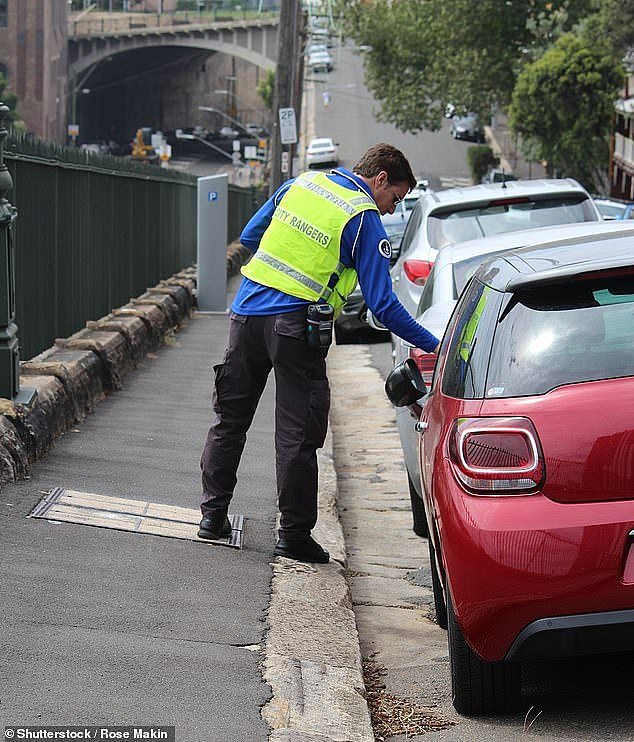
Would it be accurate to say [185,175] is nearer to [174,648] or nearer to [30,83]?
[174,648]

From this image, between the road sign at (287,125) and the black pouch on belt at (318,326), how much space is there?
20.4 metres

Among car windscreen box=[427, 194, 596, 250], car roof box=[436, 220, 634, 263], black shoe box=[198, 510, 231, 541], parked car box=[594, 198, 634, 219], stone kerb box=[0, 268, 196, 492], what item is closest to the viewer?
black shoe box=[198, 510, 231, 541]

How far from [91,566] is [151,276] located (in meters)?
11.8

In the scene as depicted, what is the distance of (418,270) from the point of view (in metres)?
12.0

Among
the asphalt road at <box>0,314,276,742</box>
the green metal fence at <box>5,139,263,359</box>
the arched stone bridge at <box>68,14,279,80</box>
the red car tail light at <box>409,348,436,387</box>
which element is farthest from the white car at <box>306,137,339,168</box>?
the red car tail light at <box>409,348,436,387</box>

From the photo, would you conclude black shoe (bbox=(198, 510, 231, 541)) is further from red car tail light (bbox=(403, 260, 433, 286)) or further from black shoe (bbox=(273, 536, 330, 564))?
red car tail light (bbox=(403, 260, 433, 286))

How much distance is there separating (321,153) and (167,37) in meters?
52.6

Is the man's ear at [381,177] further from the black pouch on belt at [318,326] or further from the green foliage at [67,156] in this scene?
the green foliage at [67,156]

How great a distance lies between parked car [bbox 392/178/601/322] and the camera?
11.6m

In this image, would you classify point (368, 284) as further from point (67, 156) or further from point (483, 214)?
point (483, 214)

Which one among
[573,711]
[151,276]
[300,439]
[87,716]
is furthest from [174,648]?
[151,276]

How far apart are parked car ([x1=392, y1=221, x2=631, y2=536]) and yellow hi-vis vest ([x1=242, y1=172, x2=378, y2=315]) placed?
0.68m

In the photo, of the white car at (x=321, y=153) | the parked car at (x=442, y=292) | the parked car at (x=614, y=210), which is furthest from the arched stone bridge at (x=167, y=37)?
the parked car at (x=442, y=292)

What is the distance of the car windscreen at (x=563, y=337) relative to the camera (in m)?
4.37
